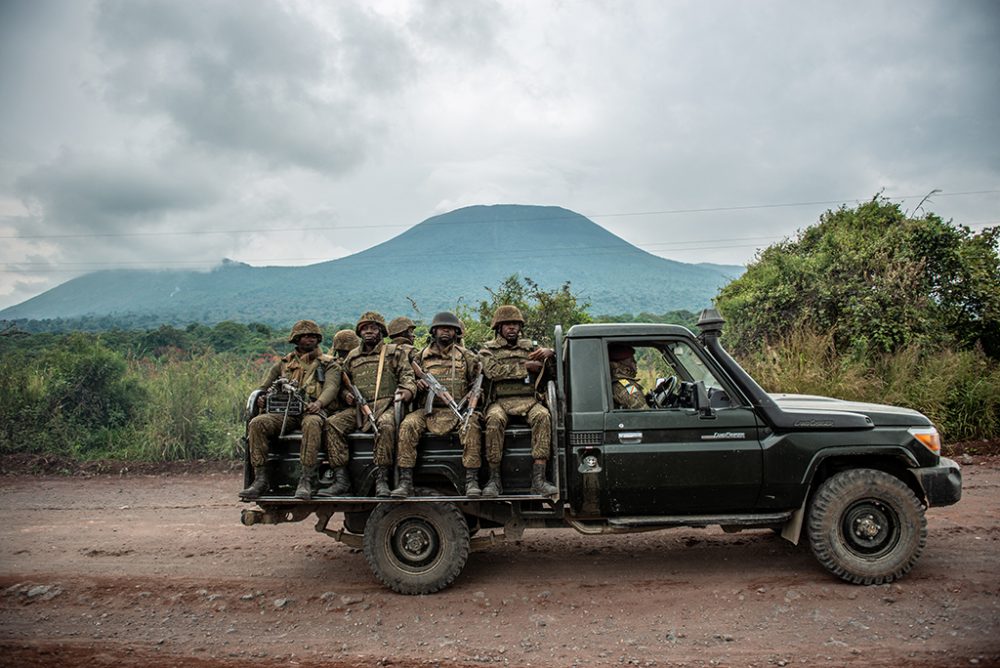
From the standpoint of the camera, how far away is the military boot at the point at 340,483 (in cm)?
538

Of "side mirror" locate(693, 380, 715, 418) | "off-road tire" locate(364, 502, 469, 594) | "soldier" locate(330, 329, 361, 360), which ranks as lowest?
"off-road tire" locate(364, 502, 469, 594)

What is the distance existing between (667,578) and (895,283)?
927cm

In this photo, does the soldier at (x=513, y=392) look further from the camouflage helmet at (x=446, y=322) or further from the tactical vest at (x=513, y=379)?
the camouflage helmet at (x=446, y=322)

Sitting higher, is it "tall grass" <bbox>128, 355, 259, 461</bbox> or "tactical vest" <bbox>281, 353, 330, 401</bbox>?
"tactical vest" <bbox>281, 353, 330, 401</bbox>

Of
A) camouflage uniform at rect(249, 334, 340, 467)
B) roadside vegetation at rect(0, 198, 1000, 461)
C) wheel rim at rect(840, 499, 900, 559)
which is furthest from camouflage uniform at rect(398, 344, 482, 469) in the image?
roadside vegetation at rect(0, 198, 1000, 461)

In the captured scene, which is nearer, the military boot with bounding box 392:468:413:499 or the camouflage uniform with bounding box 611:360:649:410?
the military boot with bounding box 392:468:413:499

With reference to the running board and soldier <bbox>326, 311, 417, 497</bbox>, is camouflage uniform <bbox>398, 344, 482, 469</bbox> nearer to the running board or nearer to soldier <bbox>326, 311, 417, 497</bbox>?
soldier <bbox>326, 311, 417, 497</bbox>

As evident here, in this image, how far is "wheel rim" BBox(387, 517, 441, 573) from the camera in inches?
215

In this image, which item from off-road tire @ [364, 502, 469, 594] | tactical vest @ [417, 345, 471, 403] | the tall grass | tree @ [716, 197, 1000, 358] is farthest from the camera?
tree @ [716, 197, 1000, 358]

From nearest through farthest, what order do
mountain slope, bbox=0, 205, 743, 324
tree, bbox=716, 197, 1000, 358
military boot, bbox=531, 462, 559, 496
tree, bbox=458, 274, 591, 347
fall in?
military boot, bbox=531, 462, 559, 496, tree, bbox=716, 197, 1000, 358, tree, bbox=458, 274, 591, 347, mountain slope, bbox=0, 205, 743, 324

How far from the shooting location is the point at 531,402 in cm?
561

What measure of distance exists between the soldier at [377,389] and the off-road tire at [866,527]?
135 inches

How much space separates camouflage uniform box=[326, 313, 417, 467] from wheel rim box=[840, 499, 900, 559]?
3.67 meters

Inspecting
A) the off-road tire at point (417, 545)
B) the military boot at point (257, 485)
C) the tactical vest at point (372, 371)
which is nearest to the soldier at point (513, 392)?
the off-road tire at point (417, 545)
